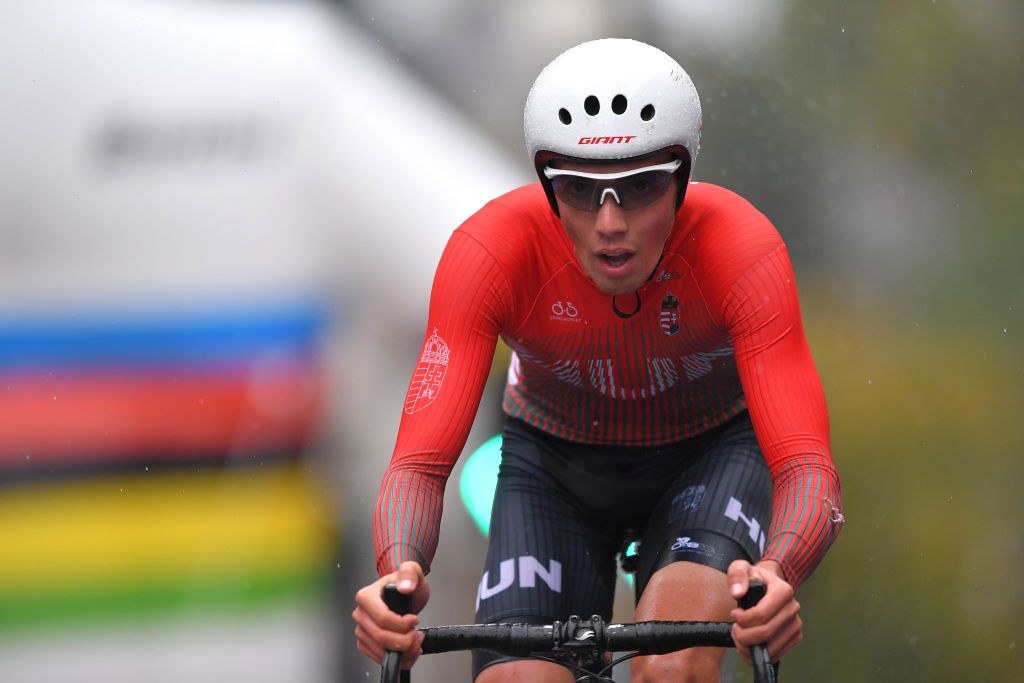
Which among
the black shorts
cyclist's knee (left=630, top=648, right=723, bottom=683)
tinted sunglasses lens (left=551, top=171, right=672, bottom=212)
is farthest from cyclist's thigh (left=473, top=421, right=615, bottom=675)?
tinted sunglasses lens (left=551, top=171, right=672, bottom=212)

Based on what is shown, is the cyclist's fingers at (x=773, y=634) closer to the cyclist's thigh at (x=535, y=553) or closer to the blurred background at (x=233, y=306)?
the cyclist's thigh at (x=535, y=553)

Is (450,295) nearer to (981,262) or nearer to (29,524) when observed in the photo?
(29,524)

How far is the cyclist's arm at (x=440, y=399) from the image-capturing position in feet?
8.30

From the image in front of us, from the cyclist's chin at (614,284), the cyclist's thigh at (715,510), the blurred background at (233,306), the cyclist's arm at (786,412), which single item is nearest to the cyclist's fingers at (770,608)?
the cyclist's arm at (786,412)

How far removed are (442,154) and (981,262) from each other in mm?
2624

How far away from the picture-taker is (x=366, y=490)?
5.04 metres

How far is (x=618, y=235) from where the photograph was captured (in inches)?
104

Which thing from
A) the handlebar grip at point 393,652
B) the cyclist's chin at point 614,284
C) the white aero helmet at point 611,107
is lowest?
the handlebar grip at point 393,652

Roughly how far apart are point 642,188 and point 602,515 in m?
0.88

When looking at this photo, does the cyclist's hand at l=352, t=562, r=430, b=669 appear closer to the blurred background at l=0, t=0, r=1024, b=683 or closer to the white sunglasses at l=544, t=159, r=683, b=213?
the white sunglasses at l=544, t=159, r=683, b=213

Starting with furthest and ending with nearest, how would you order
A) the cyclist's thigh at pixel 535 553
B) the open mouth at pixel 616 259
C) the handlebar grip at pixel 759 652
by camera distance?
1. the cyclist's thigh at pixel 535 553
2. the open mouth at pixel 616 259
3. the handlebar grip at pixel 759 652

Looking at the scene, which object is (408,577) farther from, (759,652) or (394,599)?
(759,652)

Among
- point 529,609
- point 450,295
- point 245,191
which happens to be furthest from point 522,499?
point 245,191

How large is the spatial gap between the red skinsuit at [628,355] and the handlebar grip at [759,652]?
243 mm
